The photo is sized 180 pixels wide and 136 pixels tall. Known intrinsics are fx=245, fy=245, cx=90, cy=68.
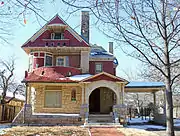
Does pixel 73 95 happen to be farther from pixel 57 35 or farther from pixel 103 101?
pixel 57 35

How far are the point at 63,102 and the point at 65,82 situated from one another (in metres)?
2.04

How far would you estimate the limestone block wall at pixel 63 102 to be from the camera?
21234 millimetres

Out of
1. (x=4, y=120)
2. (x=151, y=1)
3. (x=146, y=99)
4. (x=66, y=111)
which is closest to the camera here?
(x=151, y=1)

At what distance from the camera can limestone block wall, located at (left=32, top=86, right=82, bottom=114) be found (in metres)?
21.2

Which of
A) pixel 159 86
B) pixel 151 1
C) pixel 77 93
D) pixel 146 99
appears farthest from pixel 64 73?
pixel 146 99

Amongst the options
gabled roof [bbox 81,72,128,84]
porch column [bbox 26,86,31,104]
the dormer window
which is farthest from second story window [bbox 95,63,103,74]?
porch column [bbox 26,86,31,104]

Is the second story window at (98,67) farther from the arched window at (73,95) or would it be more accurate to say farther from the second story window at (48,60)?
the second story window at (48,60)

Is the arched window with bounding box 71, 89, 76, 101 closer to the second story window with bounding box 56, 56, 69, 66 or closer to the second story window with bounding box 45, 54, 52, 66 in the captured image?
the second story window with bounding box 56, 56, 69, 66

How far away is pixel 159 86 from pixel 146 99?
103 feet

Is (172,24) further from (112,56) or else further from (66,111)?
(112,56)

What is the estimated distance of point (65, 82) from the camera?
20.5 meters

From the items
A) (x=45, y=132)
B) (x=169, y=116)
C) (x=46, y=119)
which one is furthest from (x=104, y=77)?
(x=169, y=116)

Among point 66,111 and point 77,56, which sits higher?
point 77,56

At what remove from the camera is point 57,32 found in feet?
80.9
